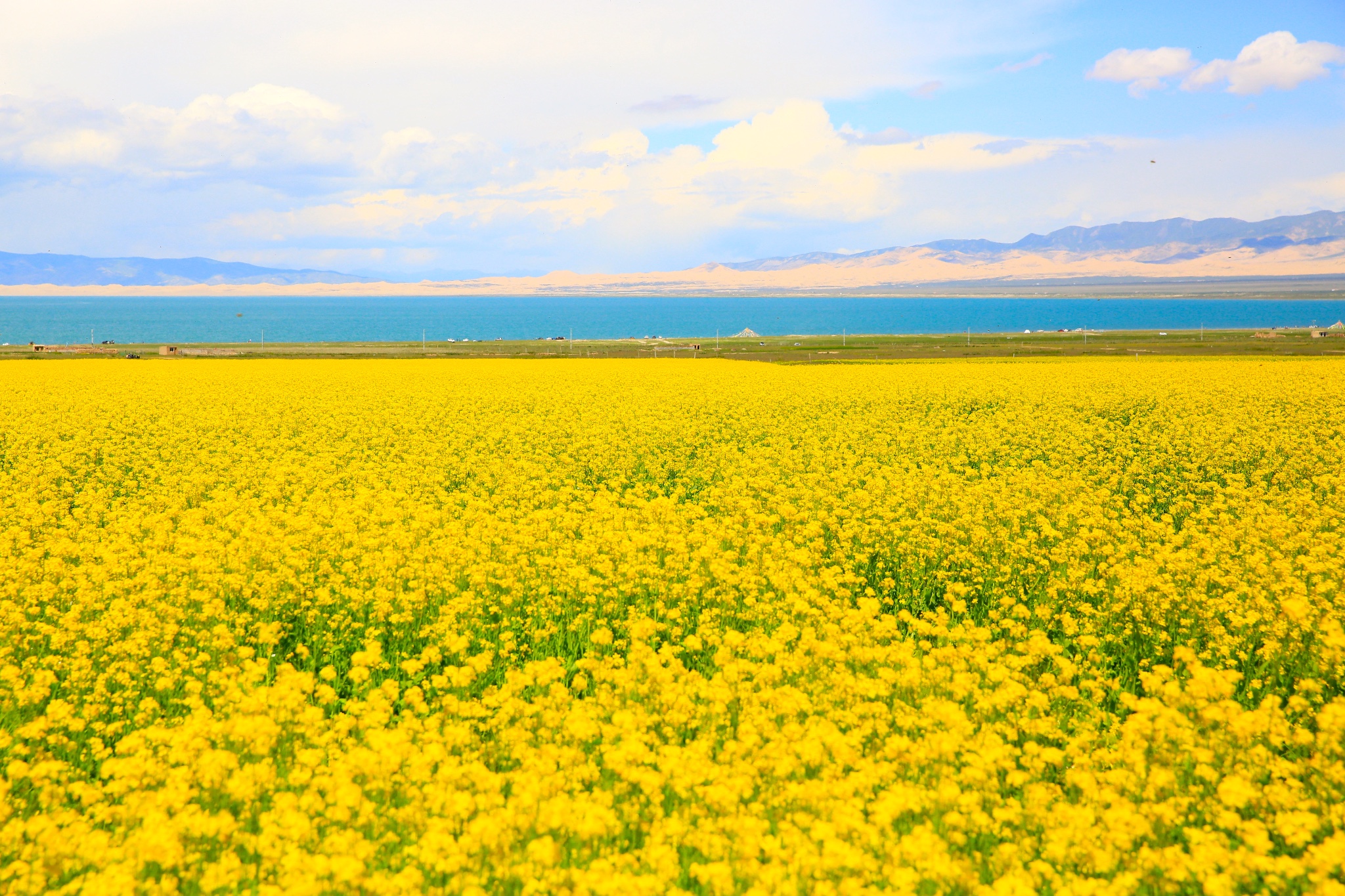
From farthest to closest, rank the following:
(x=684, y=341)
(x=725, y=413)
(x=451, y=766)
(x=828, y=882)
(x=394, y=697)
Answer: (x=684, y=341), (x=725, y=413), (x=394, y=697), (x=451, y=766), (x=828, y=882)

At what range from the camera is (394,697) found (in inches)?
266

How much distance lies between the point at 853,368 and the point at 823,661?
34.5 metres

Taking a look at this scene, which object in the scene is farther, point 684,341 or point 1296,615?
point 684,341

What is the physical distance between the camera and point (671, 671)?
7.01 m

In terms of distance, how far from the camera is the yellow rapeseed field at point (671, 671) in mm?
4914

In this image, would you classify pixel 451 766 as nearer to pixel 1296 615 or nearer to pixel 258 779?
pixel 258 779

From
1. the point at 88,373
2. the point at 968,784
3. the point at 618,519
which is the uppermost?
the point at 88,373

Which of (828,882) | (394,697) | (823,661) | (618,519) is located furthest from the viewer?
(618,519)

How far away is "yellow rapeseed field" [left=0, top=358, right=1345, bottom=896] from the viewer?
4.91 metres

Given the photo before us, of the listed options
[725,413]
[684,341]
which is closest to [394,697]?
[725,413]

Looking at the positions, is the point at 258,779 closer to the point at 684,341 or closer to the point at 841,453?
the point at 841,453

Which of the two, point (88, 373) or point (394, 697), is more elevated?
point (88, 373)

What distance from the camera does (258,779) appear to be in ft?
18.1

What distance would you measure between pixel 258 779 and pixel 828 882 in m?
3.66
